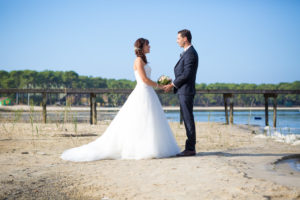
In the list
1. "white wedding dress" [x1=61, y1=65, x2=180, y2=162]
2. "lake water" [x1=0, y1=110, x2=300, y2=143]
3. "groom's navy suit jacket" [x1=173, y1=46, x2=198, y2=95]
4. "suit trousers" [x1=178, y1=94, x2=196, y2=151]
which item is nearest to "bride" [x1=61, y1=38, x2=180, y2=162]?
"white wedding dress" [x1=61, y1=65, x2=180, y2=162]

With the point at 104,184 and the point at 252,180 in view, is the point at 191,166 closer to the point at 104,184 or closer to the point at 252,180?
the point at 252,180

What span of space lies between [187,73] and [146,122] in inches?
47.0

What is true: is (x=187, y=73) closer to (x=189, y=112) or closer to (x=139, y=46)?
(x=189, y=112)

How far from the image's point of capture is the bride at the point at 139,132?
18.6 feet

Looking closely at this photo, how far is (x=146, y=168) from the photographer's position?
4.81 meters

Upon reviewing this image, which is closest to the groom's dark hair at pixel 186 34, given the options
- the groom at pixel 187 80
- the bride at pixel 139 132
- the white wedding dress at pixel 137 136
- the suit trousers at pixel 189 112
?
the groom at pixel 187 80

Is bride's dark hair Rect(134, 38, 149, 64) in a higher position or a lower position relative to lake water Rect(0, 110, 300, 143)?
higher

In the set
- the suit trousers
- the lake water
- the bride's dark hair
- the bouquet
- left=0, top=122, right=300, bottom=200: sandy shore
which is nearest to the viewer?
left=0, top=122, right=300, bottom=200: sandy shore

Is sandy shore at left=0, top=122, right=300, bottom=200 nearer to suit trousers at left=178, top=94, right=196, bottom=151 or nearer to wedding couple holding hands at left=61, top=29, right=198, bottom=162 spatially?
wedding couple holding hands at left=61, top=29, right=198, bottom=162

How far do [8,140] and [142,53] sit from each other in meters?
5.08

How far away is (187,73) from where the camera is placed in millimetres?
5664

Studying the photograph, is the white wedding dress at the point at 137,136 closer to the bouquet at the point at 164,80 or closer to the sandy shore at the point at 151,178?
the sandy shore at the point at 151,178

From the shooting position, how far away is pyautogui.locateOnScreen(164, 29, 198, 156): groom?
18.6 feet

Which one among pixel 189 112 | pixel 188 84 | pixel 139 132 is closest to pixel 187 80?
pixel 188 84
